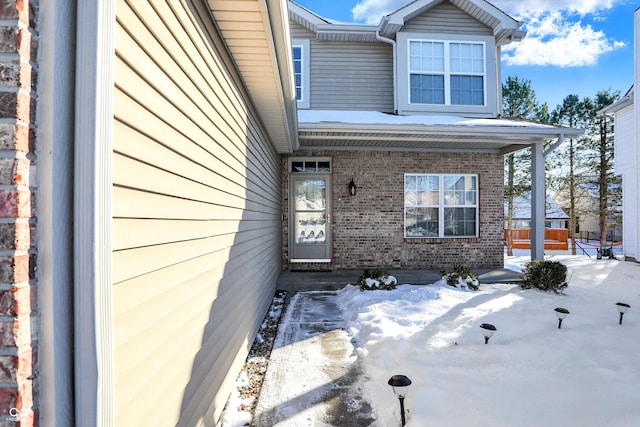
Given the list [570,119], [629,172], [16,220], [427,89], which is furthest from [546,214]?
[16,220]

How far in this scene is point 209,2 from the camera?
2137mm

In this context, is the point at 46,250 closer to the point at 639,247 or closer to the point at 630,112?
the point at 639,247

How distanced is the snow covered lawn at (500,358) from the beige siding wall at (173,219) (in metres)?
1.41

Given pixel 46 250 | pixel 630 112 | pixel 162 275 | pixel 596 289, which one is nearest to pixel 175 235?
pixel 162 275

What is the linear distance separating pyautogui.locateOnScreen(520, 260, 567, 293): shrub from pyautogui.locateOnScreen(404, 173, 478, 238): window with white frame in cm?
202

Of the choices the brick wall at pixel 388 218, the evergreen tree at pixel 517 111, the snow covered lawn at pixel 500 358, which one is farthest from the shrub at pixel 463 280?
the evergreen tree at pixel 517 111

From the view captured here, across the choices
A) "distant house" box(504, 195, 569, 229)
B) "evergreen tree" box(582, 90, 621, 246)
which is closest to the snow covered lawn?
"evergreen tree" box(582, 90, 621, 246)

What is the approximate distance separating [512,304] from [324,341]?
3.00m

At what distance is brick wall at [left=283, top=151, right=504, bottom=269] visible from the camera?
7.76 metres

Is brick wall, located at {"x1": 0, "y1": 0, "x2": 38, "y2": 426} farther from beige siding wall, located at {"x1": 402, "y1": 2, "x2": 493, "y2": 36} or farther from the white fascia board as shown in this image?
beige siding wall, located at {"x1": 402, "y1": 2, "x2": 493, "y2": 36}

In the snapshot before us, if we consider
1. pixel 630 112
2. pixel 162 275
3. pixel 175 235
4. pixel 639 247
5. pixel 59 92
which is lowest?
pixel 639 247

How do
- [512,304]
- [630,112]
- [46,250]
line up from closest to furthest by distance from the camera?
[46,250] < [512,304] < [630,112]

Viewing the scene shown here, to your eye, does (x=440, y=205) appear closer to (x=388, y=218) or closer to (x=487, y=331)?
(x=388, y=218)

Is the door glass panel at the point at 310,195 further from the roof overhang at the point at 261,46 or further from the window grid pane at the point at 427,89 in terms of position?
the roof overhang at the point at 261,46
